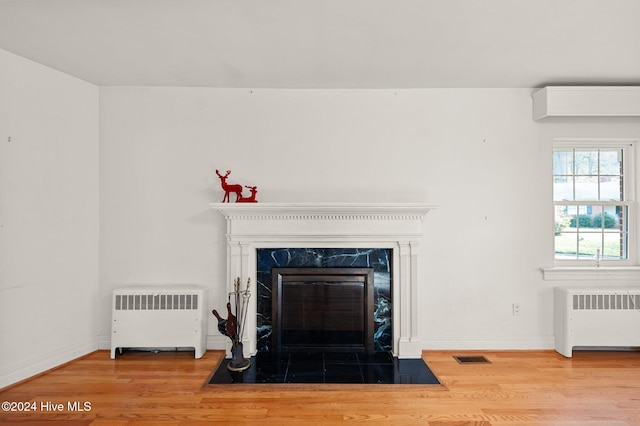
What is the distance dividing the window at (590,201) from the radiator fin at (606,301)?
15.6 inches

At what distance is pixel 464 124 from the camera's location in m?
3.45

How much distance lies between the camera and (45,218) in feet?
9.92

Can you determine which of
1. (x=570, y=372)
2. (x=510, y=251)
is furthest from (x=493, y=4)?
(x=570, y=372)

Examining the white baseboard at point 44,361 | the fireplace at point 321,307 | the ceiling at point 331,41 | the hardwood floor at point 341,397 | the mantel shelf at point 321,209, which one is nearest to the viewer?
the ceiling at point 331,41

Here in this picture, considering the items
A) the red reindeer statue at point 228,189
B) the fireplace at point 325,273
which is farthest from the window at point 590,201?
the red reindeer statue at point 228,189

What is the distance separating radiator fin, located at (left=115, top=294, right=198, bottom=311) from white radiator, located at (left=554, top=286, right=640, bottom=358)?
10.6 ft

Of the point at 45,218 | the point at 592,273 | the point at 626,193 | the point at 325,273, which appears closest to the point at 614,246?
the point at 592,273

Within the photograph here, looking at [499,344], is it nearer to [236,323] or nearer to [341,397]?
[341,397]

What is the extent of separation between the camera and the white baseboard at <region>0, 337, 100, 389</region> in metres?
Result: 2.73

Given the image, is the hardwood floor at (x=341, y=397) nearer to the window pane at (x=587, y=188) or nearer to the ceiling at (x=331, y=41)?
the window pane at (x=587, y=188)

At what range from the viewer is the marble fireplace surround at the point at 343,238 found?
10.6 feet

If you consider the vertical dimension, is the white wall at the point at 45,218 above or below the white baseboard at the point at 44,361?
above

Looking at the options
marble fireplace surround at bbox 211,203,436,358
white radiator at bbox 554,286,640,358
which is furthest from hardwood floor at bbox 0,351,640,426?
marble fireplace surround at bbox 211,203,436,358

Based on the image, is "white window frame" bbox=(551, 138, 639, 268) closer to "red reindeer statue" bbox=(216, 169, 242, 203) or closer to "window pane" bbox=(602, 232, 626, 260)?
"window pane" bbox=(602, 232, 626, 260)
